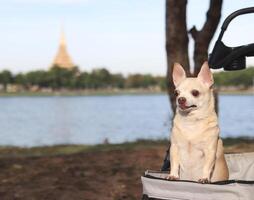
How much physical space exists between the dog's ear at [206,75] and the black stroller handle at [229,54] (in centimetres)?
56

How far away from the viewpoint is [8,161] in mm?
7727

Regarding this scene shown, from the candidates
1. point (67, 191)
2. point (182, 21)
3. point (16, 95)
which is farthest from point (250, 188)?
point (16, 95)

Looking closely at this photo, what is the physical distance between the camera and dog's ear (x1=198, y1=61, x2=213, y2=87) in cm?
276

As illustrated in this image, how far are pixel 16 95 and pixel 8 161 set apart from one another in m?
83.5

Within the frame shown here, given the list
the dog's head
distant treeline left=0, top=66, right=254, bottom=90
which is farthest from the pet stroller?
distant treeline left=0, top=66, right=254, bottom=90

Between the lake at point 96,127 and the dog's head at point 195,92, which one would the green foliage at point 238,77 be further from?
the dog's head at point 195,92

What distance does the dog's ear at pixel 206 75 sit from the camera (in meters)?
2.76

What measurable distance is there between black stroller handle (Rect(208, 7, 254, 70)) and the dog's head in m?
0.57

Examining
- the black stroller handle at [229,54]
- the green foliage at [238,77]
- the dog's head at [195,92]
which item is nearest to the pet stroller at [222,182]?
the black stroller handle at [229,54]

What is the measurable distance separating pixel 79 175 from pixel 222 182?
445cm

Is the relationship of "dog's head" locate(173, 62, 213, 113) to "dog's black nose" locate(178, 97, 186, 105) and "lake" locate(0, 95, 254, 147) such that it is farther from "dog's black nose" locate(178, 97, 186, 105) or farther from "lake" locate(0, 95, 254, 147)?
"lake" locate(0, 95, 254, 147)

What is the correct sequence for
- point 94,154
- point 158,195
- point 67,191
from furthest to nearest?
point 94,154, point 67,191, point 158,195

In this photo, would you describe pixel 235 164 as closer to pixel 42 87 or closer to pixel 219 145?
pixel 219 145

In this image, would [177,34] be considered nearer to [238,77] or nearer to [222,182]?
[238,77]
